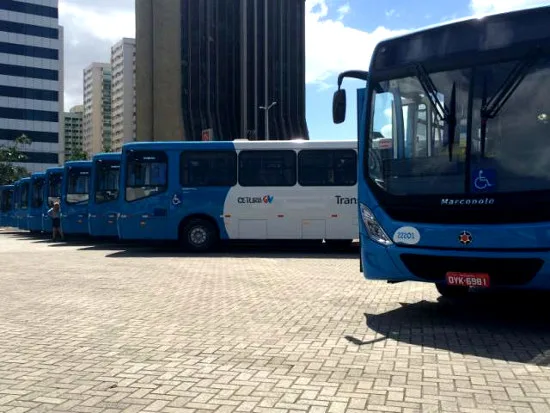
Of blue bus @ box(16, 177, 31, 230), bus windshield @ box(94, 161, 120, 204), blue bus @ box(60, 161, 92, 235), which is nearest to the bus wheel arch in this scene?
A: bus windshield @ box(94, 161, 120, 204)

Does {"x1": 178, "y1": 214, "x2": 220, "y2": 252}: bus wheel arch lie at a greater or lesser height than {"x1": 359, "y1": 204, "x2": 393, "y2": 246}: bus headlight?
lesser

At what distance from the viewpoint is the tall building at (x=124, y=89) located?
127750 mm

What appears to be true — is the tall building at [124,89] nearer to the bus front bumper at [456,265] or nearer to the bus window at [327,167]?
the bus window at [327,167]

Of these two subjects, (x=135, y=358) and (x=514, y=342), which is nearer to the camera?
(x=135, y=358)

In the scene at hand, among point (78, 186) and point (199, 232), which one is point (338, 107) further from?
point (78, 186)

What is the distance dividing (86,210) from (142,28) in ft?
191

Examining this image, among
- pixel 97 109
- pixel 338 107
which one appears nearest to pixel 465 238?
pixel 338 107

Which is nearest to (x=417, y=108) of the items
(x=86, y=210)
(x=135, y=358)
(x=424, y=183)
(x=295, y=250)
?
(x=424, y=183)

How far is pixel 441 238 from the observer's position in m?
6.39

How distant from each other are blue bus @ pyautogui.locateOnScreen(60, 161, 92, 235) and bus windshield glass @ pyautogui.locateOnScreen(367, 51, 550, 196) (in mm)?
15853

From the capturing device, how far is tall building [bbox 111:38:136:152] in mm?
127750

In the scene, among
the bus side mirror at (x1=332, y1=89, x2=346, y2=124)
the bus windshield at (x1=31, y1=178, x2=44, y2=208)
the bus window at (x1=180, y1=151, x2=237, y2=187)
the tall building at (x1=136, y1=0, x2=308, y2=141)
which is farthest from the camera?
the tall building at (x1=136, y1=0, x2=308, y2=141)

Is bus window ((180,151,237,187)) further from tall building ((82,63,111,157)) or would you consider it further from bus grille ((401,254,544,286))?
tall building ((82,63,111,157))

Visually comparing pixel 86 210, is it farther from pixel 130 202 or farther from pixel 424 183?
pixel 424 183
